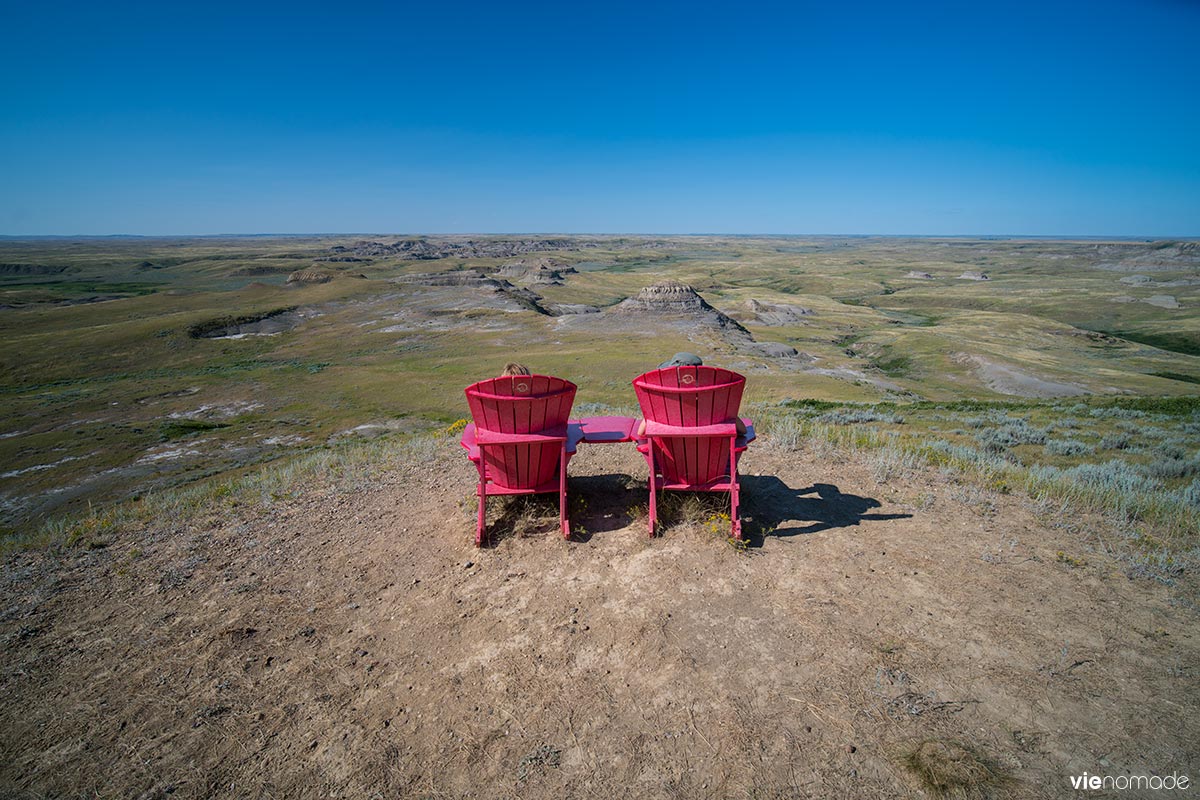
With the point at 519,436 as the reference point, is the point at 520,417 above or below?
above

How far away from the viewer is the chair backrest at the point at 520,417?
5855 millimetres

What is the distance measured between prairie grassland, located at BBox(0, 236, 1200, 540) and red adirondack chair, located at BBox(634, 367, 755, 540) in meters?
4.96

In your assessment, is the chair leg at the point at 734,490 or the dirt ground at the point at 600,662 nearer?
the dirt ground at the point at 600,662

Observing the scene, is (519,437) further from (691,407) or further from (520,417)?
(691,407)

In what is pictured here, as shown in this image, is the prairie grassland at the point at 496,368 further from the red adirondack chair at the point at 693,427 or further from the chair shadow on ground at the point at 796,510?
the red adirondack chair at the point at 693,427

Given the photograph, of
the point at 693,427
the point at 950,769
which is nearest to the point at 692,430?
the point at 693,427

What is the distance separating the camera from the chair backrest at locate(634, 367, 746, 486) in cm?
588

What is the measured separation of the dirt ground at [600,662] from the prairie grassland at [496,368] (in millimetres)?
3369

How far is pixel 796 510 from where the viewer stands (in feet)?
22.9

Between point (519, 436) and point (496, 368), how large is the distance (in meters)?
33.7

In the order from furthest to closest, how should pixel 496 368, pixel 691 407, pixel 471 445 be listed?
pixel 496 368 < pixel 471 445 < pixel 691 407

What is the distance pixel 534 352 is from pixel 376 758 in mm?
40489

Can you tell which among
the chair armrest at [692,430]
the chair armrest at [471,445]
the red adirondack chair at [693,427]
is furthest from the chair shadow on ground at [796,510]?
the chair armrest at [471,445]

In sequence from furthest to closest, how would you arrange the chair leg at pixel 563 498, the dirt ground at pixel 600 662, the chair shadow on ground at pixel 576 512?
the chair shadow on ground at pixel 576 512 < the chair leg at pixel 563 498 < the dirt ground at pixel 600 662
